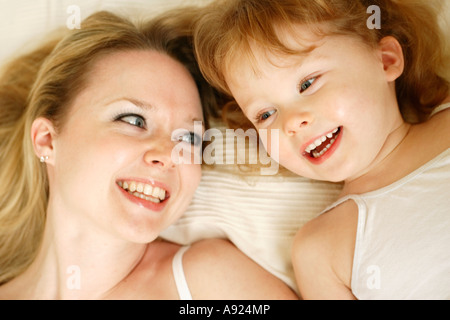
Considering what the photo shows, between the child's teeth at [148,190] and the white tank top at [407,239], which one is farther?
the child's teeth at [148,190]

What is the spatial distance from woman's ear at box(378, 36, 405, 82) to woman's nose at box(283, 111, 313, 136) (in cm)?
29

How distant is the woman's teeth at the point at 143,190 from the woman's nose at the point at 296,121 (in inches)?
15.7

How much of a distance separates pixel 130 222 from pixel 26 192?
54 centimetres

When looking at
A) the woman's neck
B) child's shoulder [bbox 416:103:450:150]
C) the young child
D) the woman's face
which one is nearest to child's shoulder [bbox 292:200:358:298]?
the young child

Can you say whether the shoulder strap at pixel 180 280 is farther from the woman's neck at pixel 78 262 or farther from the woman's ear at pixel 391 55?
the woman's ear at pixel 391 55

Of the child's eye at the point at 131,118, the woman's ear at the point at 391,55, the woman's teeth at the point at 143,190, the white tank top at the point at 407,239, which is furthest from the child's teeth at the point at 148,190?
the woman's ear at the point at 391,55

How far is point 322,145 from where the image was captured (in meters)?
1.28

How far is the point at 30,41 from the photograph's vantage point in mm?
1651

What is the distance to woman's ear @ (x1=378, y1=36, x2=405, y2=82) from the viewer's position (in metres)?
1.28

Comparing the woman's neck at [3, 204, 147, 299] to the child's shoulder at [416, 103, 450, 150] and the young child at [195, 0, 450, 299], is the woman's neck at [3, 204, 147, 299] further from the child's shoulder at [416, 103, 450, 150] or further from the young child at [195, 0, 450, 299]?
the child's shoulder at [416, 103, 450, 150]

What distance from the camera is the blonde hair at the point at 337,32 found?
1.24 metres

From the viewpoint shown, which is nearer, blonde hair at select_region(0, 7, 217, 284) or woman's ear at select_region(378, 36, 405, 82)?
woman's ear at select_region(378, 36, 405, 82)

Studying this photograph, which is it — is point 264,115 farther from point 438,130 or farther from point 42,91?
point 42,91
